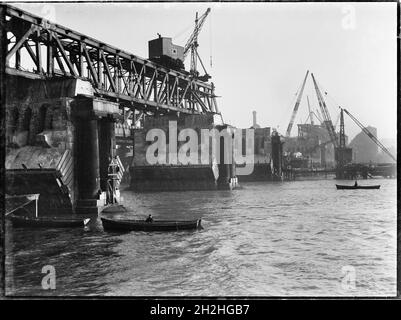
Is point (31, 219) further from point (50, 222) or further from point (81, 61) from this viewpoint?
point (81, 61)

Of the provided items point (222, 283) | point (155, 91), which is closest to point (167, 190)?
point (155, 91)

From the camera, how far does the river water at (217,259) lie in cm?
1766

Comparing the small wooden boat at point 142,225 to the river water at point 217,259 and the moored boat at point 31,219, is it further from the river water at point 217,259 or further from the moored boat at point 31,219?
the moored boat at point 31,219

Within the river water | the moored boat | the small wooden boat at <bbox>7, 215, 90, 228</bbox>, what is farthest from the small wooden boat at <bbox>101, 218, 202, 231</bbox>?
the moored boat

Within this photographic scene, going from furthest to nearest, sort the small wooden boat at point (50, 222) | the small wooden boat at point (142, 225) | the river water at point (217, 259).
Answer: the small wooden boat at point (50, 222) → the small wooden boat at point (142, 225) → the river water at point (217, 259)

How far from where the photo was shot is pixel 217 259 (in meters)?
22.8

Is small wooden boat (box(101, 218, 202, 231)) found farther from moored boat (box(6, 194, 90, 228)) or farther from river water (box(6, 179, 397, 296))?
moored boat (box(6, 194, 90, 228))

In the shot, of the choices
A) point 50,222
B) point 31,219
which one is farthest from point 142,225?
point 31,219

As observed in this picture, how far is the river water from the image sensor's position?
17.7 metres

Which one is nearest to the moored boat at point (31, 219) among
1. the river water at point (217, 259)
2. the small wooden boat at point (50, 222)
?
the small wooden boat at point (50, 222)

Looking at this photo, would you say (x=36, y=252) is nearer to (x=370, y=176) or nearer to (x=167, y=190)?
(x=167, y=190)

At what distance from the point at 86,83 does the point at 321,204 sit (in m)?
34.5

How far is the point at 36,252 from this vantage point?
953 inches
